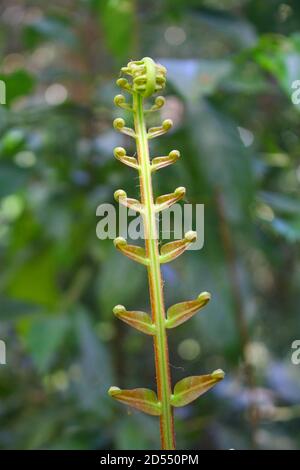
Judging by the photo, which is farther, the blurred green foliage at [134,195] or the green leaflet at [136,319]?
the blurred green foliage at [134,195]

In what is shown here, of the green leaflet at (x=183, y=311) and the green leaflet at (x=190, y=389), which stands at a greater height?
the green leaflet at (x=183, y=311)

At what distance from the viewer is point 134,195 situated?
75 centimetres

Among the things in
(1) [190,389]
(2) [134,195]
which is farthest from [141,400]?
(2) [134,195]

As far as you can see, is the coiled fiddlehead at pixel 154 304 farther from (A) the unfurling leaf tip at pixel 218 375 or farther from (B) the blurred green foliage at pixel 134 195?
(B) the blurred green foliage at pixel 134 195

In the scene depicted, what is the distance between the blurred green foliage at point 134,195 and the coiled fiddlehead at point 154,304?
1.05 ft

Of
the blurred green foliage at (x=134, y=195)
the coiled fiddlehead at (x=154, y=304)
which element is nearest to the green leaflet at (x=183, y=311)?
the coiled fiddlehead at (x=154, y=304)

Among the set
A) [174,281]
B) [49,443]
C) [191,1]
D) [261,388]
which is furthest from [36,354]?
[191,1]

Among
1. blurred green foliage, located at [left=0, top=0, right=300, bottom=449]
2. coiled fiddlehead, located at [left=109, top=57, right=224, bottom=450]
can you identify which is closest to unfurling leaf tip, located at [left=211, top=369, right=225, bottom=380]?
coiled fiddlehead, located at [left=109, top=57, right=224, bottom=450]

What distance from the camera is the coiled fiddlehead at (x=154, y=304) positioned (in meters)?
0.28

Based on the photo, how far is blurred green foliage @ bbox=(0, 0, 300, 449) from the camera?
699mm

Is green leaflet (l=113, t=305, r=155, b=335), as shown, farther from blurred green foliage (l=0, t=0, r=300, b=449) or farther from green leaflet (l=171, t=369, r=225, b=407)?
blurred green foliage (l=0, t=0, r=300, b=449)

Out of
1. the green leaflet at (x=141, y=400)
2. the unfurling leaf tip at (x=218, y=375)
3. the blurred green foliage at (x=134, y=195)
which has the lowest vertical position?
the green leaflet at (x=141, y=400)

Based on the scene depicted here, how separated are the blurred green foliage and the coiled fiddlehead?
1.05 feet

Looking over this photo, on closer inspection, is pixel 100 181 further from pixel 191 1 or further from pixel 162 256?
pixel 162 256
